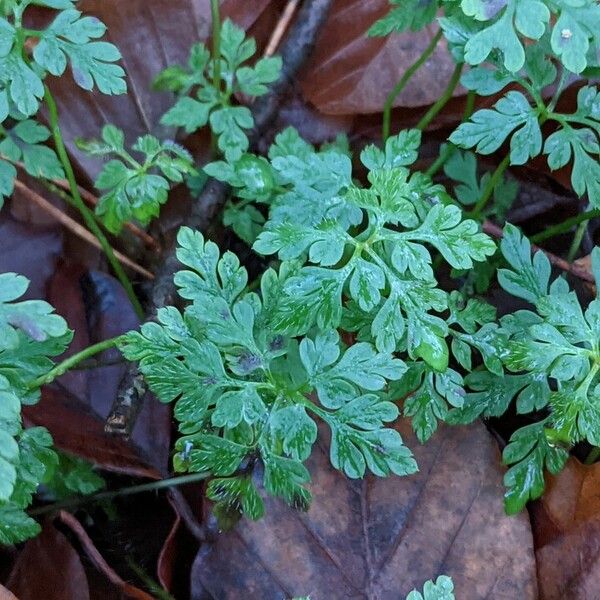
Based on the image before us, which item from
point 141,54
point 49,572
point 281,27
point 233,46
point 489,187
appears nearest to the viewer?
point 49,572

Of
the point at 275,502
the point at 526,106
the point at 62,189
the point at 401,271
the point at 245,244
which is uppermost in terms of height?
the point at 526,106

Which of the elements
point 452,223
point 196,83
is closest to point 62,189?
point 196,83

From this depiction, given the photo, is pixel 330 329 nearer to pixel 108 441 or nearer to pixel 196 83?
pixel 108 441

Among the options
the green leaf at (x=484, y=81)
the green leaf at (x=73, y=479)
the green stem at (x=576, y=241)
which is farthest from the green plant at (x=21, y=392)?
the green stem at (x=576, y=241)

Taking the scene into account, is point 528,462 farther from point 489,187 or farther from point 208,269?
point 208,269

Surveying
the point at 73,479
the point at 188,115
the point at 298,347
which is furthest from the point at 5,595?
the point at 188,115

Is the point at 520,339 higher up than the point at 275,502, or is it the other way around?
the point at 520,339

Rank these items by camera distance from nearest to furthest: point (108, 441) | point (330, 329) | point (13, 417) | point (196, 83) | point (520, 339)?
point (13, 417), point (330, 329), point (520, 339), point (108, 441), point (196, 83)
